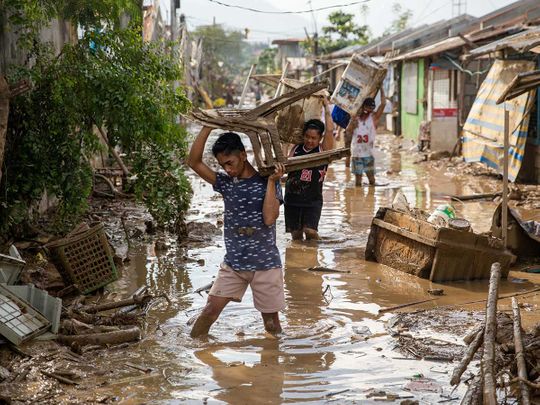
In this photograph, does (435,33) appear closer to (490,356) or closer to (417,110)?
(417,110)

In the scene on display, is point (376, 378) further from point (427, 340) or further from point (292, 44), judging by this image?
point (292, 44)

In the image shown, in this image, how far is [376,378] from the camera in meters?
5.14

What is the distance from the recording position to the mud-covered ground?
4934mm

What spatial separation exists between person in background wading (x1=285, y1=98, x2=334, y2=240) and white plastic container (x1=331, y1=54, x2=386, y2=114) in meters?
2.18

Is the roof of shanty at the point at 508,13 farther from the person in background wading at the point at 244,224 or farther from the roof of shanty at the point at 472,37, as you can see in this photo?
the person in background wading at the point at 244,224

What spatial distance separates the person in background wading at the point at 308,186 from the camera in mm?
8828

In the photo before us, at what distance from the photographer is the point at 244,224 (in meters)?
5.74

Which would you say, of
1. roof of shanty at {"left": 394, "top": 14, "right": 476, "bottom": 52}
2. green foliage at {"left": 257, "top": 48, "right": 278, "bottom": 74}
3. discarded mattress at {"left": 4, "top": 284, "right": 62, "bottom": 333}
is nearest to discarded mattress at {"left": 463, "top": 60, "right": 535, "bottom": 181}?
discarded mattress at {"left": 4, "top": 284, "right": 62, "bottom": 333}

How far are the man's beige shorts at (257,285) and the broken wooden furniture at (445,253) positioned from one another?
228 centimetres

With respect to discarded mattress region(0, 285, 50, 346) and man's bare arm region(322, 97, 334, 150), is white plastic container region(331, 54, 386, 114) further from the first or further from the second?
discarded mattress region(0, 285, 50, 346)

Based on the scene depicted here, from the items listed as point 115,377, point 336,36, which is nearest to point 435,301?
point 115,377

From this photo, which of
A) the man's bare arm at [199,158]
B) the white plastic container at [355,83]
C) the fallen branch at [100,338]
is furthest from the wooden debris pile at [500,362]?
the white plastic container at [355,83]

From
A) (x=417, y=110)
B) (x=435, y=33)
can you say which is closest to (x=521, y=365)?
(x=417, y=110)

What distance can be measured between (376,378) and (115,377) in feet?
5.40
